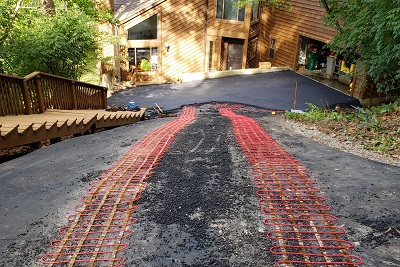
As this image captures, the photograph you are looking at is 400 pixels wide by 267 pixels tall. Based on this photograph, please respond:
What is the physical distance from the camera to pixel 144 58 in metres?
19.6

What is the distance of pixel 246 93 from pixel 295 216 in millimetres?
12660

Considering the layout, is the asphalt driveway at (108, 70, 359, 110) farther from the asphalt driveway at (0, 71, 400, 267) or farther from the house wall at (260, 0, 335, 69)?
the asphalt driveway at (0, 71, 400, 267)

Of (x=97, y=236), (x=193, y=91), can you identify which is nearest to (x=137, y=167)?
(x=97, y=236)

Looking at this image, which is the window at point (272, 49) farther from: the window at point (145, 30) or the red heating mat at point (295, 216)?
the red heating mat at point (295, 216)

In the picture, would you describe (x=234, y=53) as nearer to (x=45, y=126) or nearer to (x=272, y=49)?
(x=272, y=49)

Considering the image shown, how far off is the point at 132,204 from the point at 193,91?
43.8 feet

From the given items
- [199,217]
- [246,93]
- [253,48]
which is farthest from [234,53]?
[199,217]

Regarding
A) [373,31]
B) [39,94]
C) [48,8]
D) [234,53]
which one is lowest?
[39,94]

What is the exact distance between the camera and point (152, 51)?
64.8 ft

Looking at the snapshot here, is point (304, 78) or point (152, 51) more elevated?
point (152, 51)

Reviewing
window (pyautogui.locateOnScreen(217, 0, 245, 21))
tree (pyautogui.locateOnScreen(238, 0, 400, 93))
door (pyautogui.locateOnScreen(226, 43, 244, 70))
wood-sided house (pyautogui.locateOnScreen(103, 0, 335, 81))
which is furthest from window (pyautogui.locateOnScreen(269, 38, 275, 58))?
tree (pyautogui.locateOnScreen(238, 0, 400, 93))

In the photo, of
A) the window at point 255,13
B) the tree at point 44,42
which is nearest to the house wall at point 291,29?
the window at point 255,13

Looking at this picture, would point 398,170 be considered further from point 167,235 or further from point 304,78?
point 304,78

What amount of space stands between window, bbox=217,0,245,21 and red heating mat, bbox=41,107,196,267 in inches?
682
